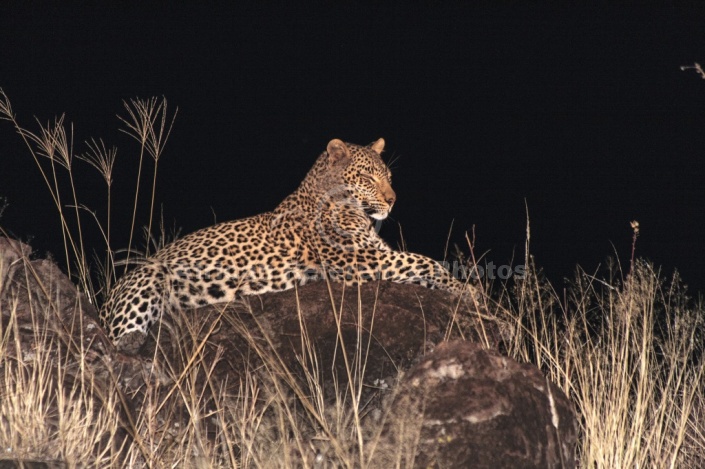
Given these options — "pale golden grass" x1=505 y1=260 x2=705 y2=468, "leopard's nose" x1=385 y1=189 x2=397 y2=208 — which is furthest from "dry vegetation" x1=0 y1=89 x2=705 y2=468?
"leopard's nose" x1=385 y1=189 x2=397 y2=208

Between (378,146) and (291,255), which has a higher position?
(378,146)

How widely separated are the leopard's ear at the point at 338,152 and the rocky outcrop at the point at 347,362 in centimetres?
224

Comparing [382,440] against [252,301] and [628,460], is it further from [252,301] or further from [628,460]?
[252,301]

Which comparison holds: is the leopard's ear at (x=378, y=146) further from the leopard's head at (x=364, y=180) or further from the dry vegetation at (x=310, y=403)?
the dry vegetation at (x=310, y=403)

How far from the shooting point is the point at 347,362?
6004mm

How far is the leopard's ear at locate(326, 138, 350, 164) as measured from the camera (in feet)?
30.2

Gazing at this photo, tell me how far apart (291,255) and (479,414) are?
12.1 ft

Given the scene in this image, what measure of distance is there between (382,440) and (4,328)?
8.64ft

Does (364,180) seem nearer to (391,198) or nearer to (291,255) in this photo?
(391,198)

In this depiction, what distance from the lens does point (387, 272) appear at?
328 inches

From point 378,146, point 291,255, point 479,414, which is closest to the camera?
point 479,414

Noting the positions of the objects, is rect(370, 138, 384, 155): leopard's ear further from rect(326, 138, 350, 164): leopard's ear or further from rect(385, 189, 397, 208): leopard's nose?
rect(385, 189, 397, 208): leopard's nose

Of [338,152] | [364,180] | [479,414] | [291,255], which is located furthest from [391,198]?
[479,414]

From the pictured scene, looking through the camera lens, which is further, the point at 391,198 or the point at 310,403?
the point at 391,198
